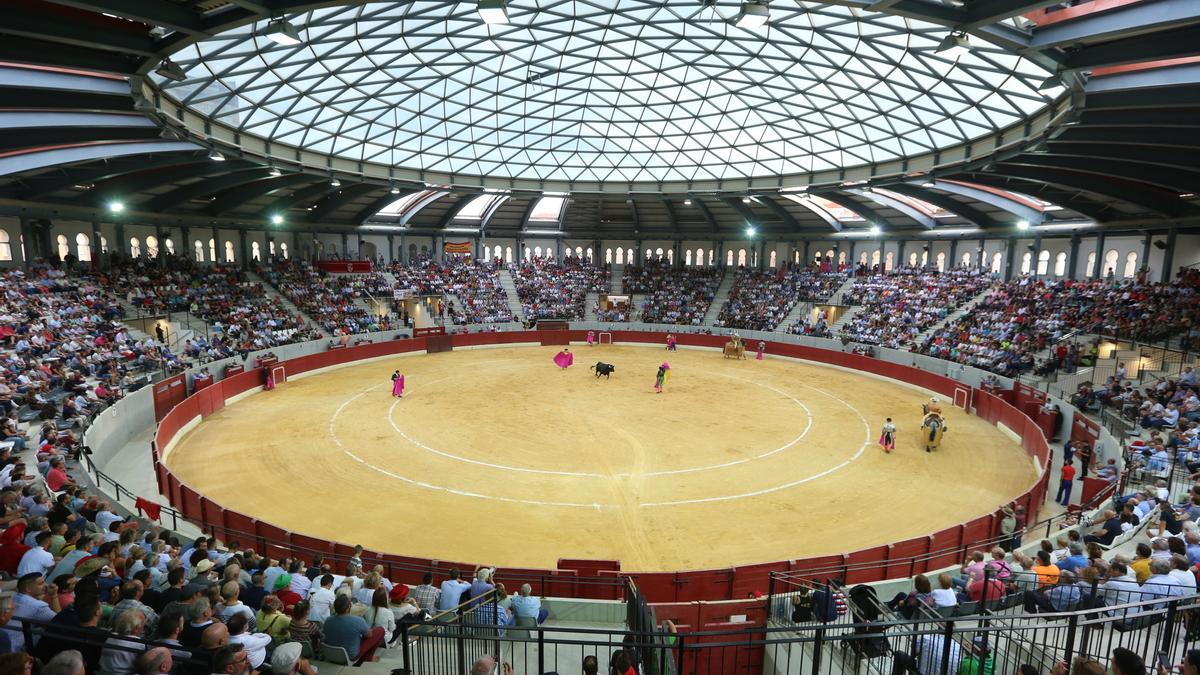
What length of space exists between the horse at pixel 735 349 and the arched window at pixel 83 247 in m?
45.1

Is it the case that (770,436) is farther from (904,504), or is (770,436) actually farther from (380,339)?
(380,339)

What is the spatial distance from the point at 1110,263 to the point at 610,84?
114 feet

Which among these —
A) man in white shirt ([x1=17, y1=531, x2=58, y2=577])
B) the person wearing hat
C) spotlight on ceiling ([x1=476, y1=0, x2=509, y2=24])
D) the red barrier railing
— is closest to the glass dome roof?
spotlight on ceiling ([x1=476, y1=0, x2=509, y2=24])

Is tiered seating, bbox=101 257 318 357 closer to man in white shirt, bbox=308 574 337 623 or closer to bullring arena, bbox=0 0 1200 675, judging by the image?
bullring arena, bbox=0 0 1200 675

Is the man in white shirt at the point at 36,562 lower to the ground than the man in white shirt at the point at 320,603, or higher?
higher

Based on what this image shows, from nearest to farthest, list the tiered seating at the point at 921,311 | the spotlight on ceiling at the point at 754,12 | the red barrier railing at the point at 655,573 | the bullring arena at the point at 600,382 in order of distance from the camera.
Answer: the bullring arena at the point at 600,382 → the red barrier railing at the point at 655,573 → the spotlight on ceiling at the point at 754,12 → the tiered seating at the point at 921,311

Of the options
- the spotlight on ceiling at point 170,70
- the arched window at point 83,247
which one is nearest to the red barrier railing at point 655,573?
the spotlight on ceiling at point 170,70

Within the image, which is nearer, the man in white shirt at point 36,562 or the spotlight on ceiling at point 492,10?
the man in white shirt at point 36,562

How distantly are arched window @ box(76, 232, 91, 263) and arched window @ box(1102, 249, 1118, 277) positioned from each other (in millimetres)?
66515

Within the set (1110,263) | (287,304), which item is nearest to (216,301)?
(287,304)

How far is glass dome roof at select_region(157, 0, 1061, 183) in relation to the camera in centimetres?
2489

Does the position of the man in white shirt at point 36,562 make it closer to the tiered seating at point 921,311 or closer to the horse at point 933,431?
the horse at point 933,431

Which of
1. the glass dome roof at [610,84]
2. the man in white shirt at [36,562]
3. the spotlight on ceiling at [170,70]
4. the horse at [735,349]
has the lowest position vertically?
the horse at [735,349]

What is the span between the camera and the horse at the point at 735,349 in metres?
48.6
